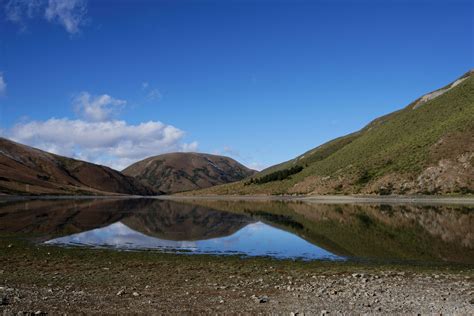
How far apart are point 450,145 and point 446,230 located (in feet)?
306

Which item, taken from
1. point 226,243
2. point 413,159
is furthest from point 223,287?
point 413,159

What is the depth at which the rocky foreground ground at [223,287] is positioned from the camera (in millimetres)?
16016

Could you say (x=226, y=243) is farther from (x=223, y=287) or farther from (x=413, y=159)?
(x=413, y=159)

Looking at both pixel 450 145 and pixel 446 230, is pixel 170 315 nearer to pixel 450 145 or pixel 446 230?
pixel 446 230

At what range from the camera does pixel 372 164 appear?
513ft

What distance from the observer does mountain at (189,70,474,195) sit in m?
124

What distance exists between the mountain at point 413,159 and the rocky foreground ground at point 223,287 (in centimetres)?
10038

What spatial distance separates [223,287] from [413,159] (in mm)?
132485

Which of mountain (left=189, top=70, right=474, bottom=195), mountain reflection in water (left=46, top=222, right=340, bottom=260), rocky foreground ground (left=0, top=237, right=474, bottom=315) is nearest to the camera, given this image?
rocky foreground ground (left=0, top=237, right=474, bottom=315)

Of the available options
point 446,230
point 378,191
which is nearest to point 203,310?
point 446,230

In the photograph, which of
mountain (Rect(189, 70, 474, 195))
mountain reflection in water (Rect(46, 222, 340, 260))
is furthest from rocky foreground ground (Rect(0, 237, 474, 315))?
mountain (Rect(189, 70, 474, 195))

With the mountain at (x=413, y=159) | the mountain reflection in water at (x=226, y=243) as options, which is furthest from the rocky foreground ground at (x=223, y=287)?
the mountain at (x=413, y=159)

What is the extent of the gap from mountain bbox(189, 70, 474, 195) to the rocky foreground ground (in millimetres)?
100381

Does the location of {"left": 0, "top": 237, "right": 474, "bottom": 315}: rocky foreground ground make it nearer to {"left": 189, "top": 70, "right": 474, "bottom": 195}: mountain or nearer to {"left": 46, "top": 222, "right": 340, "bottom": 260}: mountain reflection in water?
{"left": 46, "top": 222, "right": 340, "bottom": 260}: mountain reflection in water
